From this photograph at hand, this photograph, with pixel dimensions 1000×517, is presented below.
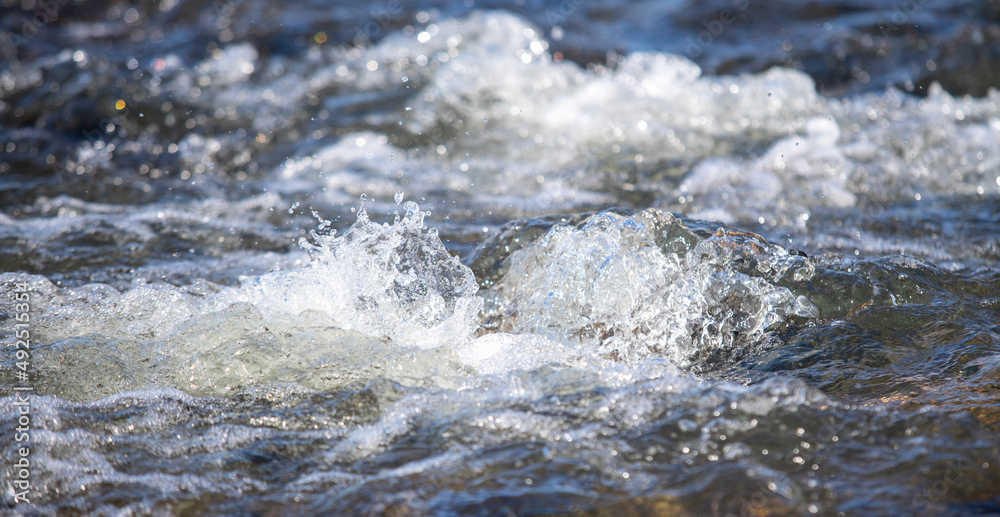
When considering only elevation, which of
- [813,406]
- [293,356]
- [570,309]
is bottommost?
[293,356]

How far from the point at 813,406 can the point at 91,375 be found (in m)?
2.28

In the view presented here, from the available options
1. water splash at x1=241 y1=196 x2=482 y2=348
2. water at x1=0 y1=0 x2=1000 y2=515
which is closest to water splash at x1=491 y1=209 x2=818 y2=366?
water at x1=0 y1=0 x2=1000 y2=515

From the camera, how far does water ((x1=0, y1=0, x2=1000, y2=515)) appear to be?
1.92 m

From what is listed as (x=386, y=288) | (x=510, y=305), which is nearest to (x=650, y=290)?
(x=510, y=305)

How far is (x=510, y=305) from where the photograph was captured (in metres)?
2.81

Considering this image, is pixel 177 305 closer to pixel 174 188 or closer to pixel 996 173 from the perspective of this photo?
pixel 174 188

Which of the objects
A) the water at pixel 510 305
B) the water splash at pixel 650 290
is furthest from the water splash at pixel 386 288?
the water splash at pixel 650 290

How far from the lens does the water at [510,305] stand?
1916 millimetres

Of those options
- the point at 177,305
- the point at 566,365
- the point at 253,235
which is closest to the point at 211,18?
the point at 253,235

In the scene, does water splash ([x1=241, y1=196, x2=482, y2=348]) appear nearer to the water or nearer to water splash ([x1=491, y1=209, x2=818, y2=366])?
the water

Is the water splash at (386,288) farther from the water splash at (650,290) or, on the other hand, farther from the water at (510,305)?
the water splash at (650,290)

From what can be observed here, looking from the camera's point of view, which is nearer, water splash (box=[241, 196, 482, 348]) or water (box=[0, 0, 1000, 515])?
water (box=[0, 0, 1000, 515])

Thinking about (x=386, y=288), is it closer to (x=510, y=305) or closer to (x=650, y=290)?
(x=510, y=305)

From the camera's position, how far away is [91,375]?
2457 mm
